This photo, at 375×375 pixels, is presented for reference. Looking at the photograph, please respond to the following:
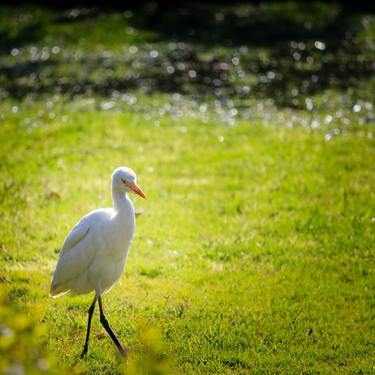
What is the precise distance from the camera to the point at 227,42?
1736cm

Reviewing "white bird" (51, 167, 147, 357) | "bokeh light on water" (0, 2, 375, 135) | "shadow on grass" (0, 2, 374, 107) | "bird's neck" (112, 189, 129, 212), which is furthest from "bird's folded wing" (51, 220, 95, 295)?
"shadow on grass" (0, 2, 374, 107)

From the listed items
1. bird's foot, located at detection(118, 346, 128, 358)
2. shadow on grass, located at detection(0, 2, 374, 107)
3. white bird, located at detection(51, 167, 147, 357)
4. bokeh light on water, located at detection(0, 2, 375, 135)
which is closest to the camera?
bird's foot, located at detection(118, 346, 128, 358)

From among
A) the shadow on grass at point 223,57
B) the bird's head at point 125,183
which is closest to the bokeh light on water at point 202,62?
the shadow on grass at point 223,57

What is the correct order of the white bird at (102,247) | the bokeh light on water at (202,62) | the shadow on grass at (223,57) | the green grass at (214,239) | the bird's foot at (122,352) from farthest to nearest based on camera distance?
the shadow on grass at (223,57)
the bokeh light on water at (202,62)
the green grass at (214,239)
the white bird at (102,247)
the bird's foot at (122,352)

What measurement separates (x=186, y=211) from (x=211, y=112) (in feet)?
15.5

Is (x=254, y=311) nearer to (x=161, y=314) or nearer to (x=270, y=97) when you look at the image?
(x=161, y=314)

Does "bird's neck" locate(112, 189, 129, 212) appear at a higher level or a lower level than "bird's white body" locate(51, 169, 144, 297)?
higher

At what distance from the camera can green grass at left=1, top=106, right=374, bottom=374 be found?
5215mm

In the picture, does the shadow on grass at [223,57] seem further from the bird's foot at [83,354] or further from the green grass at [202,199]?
the bird's foot at [83,354]

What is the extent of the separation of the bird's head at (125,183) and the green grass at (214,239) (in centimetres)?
125

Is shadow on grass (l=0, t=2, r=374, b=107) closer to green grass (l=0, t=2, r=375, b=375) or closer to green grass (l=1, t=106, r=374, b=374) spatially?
green grass (l=0, t=2, r=375, b=375)

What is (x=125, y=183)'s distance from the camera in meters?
5.07

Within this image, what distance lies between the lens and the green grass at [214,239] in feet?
17.1

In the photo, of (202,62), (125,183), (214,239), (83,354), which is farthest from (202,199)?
(202,62)
